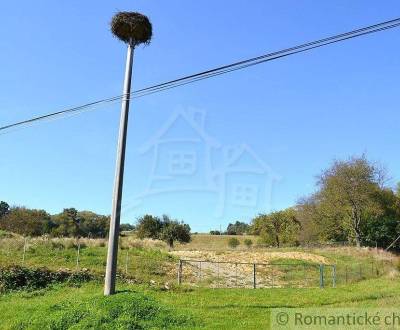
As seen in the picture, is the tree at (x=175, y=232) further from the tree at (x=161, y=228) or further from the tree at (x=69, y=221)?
the tree at (x=69, y=221)

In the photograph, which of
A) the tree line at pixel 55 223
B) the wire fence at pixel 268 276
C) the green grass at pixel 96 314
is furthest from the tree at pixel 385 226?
the green grass at pixel 96 314

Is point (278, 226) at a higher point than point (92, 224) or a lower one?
higher

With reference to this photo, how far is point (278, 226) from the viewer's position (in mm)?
87312

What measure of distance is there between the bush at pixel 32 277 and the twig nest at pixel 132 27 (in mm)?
9174

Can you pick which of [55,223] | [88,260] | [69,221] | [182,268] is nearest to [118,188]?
[88,260]

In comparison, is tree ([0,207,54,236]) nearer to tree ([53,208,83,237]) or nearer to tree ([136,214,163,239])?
tree ([53,208,83,237])

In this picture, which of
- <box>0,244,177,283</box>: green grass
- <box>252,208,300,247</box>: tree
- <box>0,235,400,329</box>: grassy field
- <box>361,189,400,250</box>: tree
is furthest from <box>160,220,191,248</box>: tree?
<box>0,235,400,329</box>: grassy field

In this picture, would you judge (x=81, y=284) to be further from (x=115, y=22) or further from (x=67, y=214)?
(x=67, y=214)

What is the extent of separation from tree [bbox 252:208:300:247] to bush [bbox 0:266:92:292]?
6705 cm

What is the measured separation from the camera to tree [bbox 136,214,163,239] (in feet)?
226

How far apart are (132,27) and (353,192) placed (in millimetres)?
48827

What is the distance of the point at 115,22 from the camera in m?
14.6

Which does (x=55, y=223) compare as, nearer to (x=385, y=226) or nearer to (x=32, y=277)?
(x=385, y=226)

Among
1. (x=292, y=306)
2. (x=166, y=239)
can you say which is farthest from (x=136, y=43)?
(x=166, y=239)
